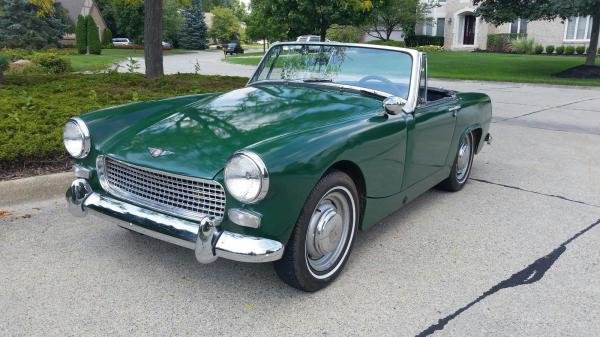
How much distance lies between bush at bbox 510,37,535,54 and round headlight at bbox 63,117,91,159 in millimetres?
36083

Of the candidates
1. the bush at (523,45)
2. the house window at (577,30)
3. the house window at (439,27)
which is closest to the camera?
the house window at (577,30)

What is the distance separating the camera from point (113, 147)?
10.6 feet

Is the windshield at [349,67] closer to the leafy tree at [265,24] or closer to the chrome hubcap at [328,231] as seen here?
the chrome hubcap at [328,231]

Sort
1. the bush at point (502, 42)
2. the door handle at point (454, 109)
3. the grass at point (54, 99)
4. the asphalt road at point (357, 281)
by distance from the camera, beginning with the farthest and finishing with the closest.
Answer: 1. the bush at point (502, 42)
2. the grass at point (54, 99)
3. the door handle at point (454, 109)
4. the asphalt road at point (357, 281)

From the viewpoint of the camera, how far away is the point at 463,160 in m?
5.10

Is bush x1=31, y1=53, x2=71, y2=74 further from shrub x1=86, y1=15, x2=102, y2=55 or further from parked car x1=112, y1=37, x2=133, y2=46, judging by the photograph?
parked car x1=112, y1=37, x2=133, y2=46

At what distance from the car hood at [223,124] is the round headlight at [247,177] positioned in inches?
5.9

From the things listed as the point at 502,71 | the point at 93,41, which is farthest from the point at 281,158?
the point at 93,41

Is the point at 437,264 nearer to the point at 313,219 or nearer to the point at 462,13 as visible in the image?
the point at 313,219

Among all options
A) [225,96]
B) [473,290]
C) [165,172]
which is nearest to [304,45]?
[225,96]

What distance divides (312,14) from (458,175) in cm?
1705

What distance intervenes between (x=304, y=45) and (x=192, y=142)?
1732 mm

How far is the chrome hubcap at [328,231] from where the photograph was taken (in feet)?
9.78

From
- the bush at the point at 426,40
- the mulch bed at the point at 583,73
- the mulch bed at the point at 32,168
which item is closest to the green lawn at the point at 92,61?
the mulch bed at the point at 32,168
